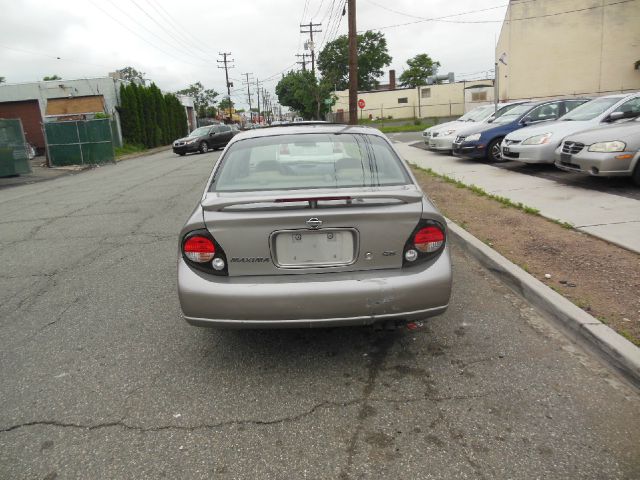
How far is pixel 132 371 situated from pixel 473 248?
150 inches

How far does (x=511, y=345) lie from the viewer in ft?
11.5

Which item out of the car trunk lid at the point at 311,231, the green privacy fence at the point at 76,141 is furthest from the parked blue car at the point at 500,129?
the green privacy fence at the point at 76,141

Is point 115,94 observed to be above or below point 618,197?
above

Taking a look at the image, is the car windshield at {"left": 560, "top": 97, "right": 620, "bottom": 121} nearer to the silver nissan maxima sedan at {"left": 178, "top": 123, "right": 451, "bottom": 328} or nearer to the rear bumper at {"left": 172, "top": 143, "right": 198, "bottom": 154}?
the silver nissan maxima sedan at {"left": 178, "top": 123, "right": 451, "bottom": 328}

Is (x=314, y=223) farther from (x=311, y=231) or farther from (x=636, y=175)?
(x=636, y=175)

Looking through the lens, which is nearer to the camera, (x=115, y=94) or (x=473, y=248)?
(x=473, y=248)

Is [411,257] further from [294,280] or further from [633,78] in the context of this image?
[633,78]

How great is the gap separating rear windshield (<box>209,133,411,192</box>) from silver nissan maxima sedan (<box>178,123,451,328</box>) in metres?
0.27

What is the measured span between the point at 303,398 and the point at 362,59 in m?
96.2

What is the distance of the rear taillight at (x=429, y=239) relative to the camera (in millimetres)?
3096

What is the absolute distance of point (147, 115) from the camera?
36.4 m

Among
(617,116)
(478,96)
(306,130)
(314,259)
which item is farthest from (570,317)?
(478,96)

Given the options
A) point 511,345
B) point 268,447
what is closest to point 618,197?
point 511,345

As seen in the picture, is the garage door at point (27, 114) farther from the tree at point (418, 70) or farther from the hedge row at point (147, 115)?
the tree at point (418, 70)
